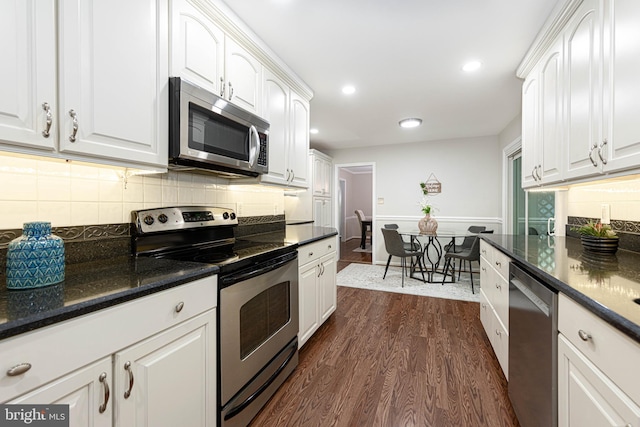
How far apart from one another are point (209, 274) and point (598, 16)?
7.37ft

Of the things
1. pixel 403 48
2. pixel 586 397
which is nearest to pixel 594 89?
pixel 403 48

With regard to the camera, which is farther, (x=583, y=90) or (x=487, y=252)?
(x=487, y=252)

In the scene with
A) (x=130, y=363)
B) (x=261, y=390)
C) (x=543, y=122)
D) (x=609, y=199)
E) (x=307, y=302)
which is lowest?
(x=261, y=390)

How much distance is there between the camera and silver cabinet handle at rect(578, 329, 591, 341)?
836 mm

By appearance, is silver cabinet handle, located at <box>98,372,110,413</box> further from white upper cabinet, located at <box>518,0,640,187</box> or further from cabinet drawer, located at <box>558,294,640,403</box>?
white upper cabinet, located at <box>518,0,640,187</box>

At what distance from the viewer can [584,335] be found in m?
0.85

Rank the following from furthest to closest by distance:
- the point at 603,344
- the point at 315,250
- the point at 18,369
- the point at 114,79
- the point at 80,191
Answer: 1. the point at 315,250
2. the point at 80,191
3. the point at 114,79
4. the point at 603,344
5. the point at 18,369

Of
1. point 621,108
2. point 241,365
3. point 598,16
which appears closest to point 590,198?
point 621,108

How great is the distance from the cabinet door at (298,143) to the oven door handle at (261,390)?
4.64 feet

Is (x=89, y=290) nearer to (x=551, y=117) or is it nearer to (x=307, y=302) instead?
(x=307, y=302)

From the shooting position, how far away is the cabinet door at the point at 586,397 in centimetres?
69

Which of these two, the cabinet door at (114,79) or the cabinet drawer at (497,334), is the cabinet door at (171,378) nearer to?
the cabinet door at (114,79)

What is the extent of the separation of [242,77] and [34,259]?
1.55 metres

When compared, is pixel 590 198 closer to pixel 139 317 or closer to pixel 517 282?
pixel 517 282
